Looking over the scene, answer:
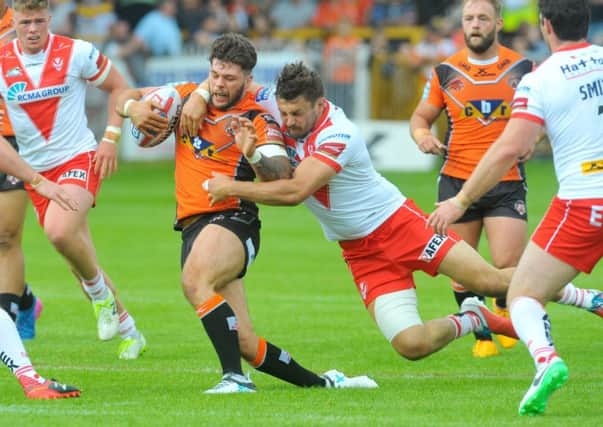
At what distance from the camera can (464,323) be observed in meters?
9.16

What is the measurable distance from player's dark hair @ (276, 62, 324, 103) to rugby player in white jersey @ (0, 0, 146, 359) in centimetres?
199

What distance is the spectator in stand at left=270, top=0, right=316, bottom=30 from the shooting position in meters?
31.4

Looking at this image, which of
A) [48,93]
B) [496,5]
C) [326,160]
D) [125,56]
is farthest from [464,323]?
[125,56]

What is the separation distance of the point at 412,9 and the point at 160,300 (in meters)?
19.0

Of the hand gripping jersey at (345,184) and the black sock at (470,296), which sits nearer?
the hand gripping jersey at (345,184)

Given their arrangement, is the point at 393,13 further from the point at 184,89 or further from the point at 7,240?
the point at 184,89

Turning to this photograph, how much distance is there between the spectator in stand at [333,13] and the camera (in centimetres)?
3090

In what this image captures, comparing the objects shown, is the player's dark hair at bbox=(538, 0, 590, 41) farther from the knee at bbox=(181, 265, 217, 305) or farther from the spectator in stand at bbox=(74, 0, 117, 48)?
the spectator in stand at bbox=(74, 0, 117, 48)

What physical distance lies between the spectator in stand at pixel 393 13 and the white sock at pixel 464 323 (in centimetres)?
2186

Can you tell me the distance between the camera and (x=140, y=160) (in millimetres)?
29250

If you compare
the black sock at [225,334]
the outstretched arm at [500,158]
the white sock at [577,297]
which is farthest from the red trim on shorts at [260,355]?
the white sock at [577,297]

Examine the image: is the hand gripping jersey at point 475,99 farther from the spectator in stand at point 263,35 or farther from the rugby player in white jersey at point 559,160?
the spectator in stand at point 263,35

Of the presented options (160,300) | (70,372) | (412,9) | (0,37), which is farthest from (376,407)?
(412,9)

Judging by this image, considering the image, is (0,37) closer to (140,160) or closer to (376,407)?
(376,407)
